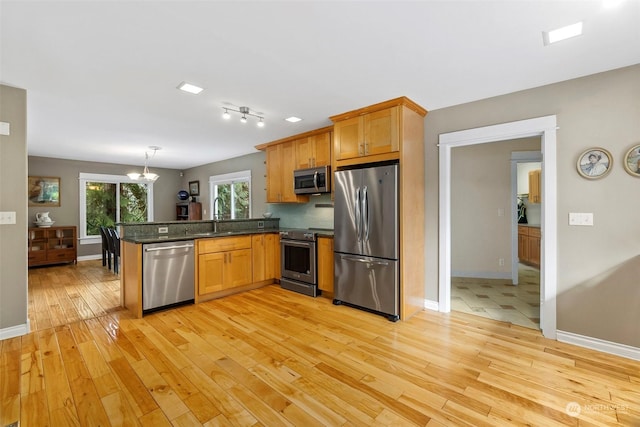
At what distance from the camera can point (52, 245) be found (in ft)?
20.4

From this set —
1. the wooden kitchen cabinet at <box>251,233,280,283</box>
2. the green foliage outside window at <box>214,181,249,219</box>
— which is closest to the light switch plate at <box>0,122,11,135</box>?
the wooden kitchen cabinet at <box>251,233,280,283</box>

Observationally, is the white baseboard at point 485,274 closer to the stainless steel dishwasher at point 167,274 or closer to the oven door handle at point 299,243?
the oven door handle at point 299,243

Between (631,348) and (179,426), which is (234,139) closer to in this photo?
(179,426)

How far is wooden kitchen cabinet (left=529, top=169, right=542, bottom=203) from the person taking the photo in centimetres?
664

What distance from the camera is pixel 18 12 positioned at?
177cm

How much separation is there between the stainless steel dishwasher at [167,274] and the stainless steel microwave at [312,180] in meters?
1.78

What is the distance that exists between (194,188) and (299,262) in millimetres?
5238

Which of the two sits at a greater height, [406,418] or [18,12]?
[18,12]

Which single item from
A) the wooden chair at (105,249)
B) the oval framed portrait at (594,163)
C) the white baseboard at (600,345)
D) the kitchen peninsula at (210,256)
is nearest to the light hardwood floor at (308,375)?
the white baseboard at (600,345)

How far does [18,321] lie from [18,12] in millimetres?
2785

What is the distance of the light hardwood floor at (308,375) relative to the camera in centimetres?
176

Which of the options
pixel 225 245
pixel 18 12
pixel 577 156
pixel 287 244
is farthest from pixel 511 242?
pixel 18 12

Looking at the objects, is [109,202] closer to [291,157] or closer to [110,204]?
[110,204]

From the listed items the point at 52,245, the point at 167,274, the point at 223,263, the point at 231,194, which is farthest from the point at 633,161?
the point at 52,245
